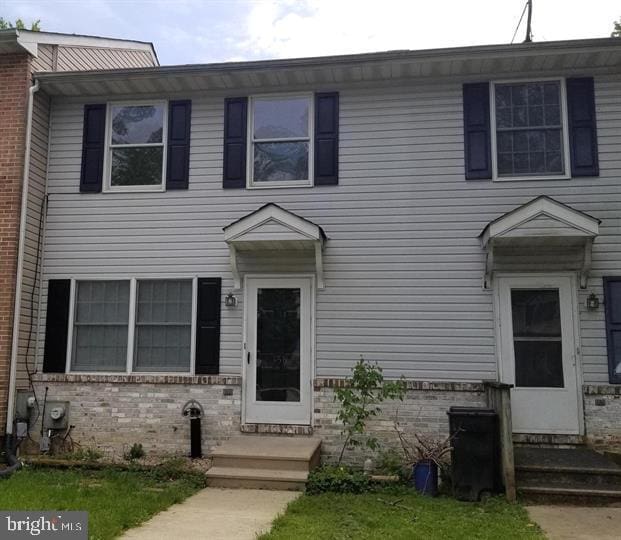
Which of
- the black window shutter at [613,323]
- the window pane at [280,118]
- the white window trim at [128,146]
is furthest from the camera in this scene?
the white window trim at [128,146]

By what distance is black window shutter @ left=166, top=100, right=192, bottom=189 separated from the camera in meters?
8.14

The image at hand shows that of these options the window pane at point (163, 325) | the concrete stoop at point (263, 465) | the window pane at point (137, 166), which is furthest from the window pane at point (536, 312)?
the window pane at point (137, 166)

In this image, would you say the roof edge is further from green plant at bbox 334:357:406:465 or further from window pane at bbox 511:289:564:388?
green plant at bbox 334:357:406:465

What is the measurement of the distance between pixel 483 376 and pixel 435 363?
60 cm

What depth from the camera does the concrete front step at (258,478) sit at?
20.5ft

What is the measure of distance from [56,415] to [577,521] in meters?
6.33

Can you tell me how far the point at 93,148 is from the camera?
27.5 feet

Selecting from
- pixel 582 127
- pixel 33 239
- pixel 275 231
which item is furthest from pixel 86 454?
pixel 582 127

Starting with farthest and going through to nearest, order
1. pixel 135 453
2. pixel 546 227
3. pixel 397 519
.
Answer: pixel 135 453, pixel 546 227, pixel 397 519

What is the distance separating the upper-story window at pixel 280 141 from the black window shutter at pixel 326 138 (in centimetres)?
12

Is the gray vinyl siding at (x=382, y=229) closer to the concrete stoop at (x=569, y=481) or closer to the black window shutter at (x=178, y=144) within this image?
the black window shutter at (x=178, y=144)

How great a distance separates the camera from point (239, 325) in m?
7.76

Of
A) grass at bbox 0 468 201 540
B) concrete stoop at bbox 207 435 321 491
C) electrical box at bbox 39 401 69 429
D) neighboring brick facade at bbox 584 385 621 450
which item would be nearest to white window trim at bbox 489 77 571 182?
neighboring brick facade at bbox 584 385 621 450

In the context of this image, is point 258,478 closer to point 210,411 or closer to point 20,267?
point 210,411
